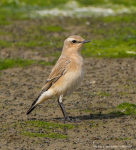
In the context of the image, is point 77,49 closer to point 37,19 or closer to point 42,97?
point 42,97

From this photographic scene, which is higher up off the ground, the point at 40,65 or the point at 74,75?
the point at 74,75

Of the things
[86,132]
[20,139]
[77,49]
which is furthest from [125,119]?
[20,139]

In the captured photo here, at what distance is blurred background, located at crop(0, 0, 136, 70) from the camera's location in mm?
14344

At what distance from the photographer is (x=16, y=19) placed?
1991cm

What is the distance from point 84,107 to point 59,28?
894cm

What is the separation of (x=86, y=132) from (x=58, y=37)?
9.19m

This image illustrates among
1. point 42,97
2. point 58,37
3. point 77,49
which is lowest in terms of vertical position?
point 58,37

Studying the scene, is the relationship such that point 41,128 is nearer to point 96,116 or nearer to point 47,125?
point 47,125

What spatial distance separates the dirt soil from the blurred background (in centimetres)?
121

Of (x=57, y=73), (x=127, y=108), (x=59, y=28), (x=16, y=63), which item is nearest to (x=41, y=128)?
(x=57, y=73)

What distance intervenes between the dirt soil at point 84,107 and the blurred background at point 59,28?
1.21 m

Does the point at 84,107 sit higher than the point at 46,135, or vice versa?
the point at 46,135

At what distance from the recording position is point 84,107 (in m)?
9.52

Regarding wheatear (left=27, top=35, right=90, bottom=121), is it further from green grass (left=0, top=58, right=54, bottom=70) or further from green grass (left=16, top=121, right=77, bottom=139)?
green grass (left=0, top=58, right=54, bottom=70)
